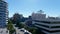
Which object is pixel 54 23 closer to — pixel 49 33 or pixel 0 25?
pixel 49 33

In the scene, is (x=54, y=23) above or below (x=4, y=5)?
below

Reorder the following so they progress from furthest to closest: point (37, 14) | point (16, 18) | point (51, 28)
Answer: point (37, 14) → point (16, 18) → point (51, 28)

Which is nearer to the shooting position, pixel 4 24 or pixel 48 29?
pixel 48 29

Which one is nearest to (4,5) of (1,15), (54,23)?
(1,15)

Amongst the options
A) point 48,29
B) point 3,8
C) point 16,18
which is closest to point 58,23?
point 48,29

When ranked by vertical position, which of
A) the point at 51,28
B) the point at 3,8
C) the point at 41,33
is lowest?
the point at 41,33

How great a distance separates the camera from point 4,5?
235 ft

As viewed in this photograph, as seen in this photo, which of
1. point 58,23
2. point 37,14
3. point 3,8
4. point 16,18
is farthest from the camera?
point 37,14

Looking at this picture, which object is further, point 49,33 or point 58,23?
point 58,23

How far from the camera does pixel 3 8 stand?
7119cm

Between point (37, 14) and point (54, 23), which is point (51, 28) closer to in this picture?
point (54, 23)

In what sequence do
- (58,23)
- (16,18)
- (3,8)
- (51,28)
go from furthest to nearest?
1. (16,18)
2. (3,8)
3. (58,23)
4. (51,28)

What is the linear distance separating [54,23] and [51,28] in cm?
339

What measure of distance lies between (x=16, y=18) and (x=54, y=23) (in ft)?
205
